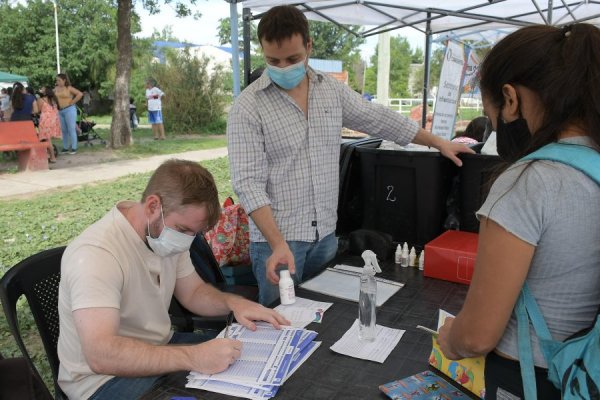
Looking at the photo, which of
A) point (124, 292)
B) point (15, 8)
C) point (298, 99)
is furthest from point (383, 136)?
point (15, 8)

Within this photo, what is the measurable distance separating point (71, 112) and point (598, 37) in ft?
37.8

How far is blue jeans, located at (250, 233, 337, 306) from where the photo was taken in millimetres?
2318

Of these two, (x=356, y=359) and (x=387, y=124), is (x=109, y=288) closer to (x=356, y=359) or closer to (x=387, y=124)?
(x=356, y=359)

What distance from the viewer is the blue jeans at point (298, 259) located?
232cm

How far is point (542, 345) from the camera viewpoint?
3.27ft

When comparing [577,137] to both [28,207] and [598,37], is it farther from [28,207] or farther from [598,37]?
[28,207]

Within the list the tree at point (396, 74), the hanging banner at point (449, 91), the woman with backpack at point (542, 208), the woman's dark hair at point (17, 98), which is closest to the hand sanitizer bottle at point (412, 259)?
the woman with backpack at point (542, 208)

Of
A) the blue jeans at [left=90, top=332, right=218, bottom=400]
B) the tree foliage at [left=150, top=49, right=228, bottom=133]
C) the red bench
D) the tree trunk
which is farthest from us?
the tree foliage at [left=150, top=49, right=228, bottom=133]

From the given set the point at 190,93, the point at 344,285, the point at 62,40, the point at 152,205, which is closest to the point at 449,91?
the point at 344,285

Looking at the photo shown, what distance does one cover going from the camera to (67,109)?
35.8ft

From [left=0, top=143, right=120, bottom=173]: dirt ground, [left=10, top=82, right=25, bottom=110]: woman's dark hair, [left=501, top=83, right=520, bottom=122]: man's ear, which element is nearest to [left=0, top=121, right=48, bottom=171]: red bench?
[left=0, top=143, right=120, bottom=173]: dirt ground

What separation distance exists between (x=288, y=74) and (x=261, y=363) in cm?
131

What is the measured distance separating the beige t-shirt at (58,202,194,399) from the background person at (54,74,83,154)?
33.8 feet

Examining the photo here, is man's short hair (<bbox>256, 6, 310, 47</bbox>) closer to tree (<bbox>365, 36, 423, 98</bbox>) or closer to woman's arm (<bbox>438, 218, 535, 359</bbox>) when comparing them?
woman's arm (<bbox>438, 218, 535, 359</bbox>)
